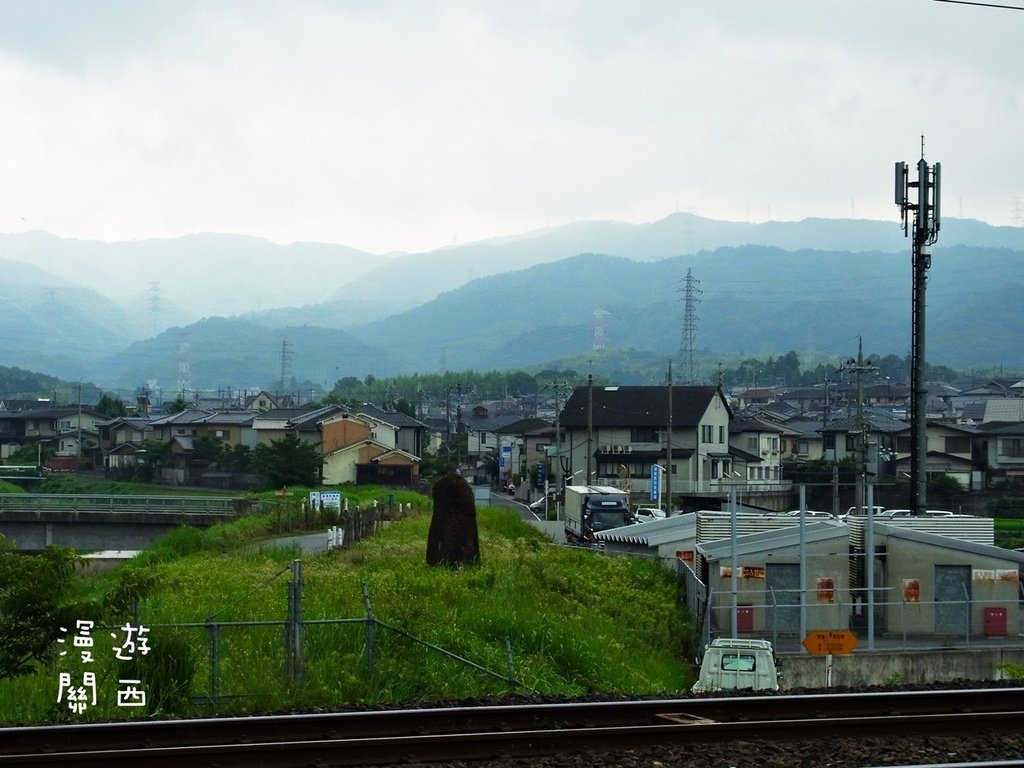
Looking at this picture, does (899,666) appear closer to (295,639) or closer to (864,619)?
(864,619)

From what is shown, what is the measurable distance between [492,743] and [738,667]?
313 inches

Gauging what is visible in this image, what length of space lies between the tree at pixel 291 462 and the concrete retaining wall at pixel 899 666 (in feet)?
133

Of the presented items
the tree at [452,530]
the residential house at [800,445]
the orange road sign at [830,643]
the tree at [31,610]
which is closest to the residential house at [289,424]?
the residential house at [800,445]

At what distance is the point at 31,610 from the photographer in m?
11.4

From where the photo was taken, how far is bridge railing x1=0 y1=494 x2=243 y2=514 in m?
44.1

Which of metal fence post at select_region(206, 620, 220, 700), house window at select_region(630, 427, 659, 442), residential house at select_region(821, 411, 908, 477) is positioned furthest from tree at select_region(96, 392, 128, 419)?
metal fence post at select_region(206, 620, 220, 700)

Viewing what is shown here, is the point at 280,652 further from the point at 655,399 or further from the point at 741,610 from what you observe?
the point at 655,399

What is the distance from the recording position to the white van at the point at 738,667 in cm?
1619

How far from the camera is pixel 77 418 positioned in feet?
277

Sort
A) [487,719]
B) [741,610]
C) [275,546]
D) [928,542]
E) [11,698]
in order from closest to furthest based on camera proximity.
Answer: [487,719] → [11,698] → [741,610] → [928,542] → [275,546]

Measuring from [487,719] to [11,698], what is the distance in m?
5.07

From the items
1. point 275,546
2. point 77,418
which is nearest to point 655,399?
point 275,546

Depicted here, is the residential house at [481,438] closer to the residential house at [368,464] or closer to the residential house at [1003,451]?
the residential house at [368,464]

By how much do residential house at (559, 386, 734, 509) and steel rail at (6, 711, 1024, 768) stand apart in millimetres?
45836
